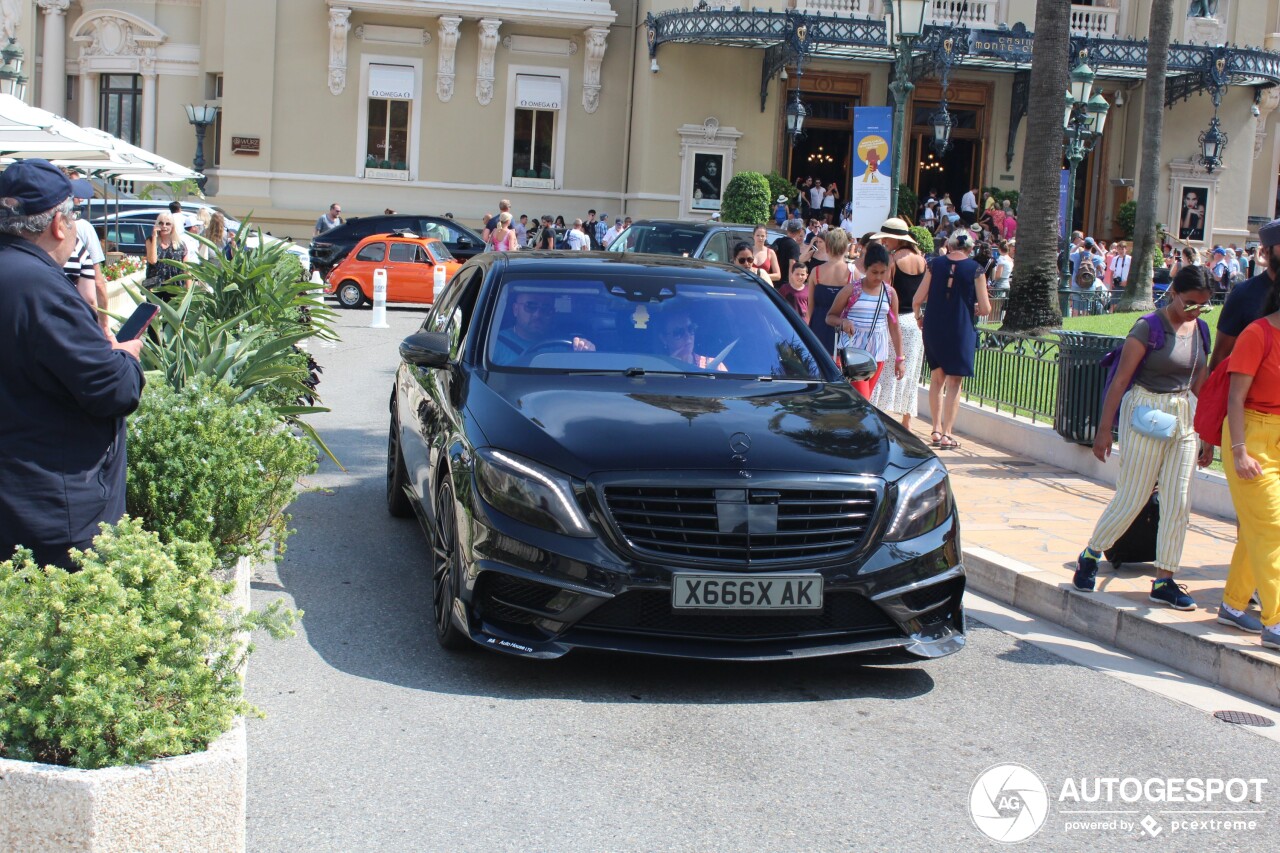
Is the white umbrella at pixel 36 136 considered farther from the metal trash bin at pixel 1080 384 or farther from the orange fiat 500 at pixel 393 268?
the metal trash bin at pixel 1080 384

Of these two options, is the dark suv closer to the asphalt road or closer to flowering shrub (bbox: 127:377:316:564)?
the asphalt road

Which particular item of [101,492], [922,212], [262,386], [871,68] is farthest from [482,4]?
[101,492]

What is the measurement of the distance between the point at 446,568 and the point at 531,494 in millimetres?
851

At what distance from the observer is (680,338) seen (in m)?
7.00

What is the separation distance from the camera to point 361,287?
27.3 metres

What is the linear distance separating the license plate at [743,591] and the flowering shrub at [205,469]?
1.92 m

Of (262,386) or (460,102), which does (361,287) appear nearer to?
(460,102)

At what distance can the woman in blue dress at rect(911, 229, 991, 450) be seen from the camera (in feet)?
39.8

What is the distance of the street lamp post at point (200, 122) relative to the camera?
37.1 meters

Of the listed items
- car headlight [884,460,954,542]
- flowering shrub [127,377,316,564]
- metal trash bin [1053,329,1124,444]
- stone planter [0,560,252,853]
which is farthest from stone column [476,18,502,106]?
stone planter [0,560,252,853]

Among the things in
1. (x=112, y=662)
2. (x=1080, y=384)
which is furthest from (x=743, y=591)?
(x=1080, y=384)

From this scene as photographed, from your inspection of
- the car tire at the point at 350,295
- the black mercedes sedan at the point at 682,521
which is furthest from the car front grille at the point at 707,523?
the car tire at the point at 350,295

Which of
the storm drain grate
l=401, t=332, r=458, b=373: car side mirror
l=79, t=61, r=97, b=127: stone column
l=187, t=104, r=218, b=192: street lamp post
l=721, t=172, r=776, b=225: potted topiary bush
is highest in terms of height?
l=79, t=61, r=97, b=127: stone column

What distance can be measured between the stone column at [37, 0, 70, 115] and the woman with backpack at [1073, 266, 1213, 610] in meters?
37.8
